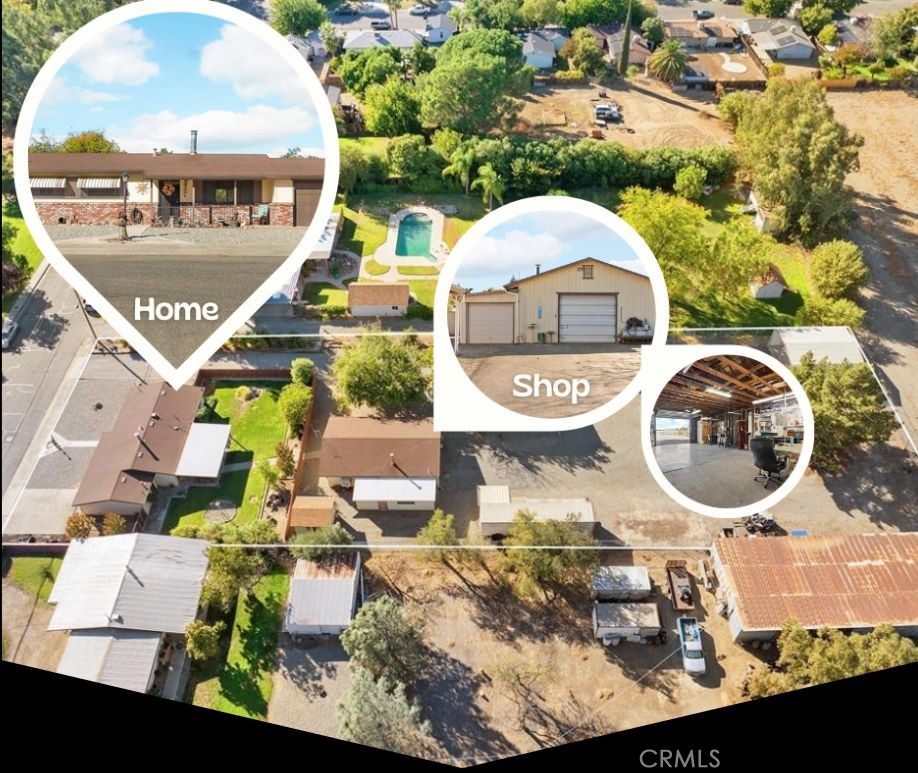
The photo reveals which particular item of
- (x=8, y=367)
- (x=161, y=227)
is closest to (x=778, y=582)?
(x=161, y=227)

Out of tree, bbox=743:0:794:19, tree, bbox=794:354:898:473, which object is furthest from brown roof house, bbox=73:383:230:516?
tree, bbox=743:0:794:19

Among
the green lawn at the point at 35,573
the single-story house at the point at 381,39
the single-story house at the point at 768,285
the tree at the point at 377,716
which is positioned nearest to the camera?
the tree at the point at 377,716

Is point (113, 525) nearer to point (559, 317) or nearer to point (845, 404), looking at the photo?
point (559, 317)

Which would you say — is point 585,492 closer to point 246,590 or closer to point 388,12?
point 246,590

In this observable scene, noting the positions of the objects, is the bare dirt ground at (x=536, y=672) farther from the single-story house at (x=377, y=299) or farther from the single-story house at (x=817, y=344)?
the single-story house at (x=377, y=299)

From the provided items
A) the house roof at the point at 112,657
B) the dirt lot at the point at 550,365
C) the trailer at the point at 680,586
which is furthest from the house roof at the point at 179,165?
the trailer at the point at 680,586

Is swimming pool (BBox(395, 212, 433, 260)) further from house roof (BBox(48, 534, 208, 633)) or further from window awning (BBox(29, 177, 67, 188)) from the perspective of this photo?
window awning (BBox(29, 177, 67, 188))

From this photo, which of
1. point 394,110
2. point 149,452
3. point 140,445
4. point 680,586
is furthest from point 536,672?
point 394,110
